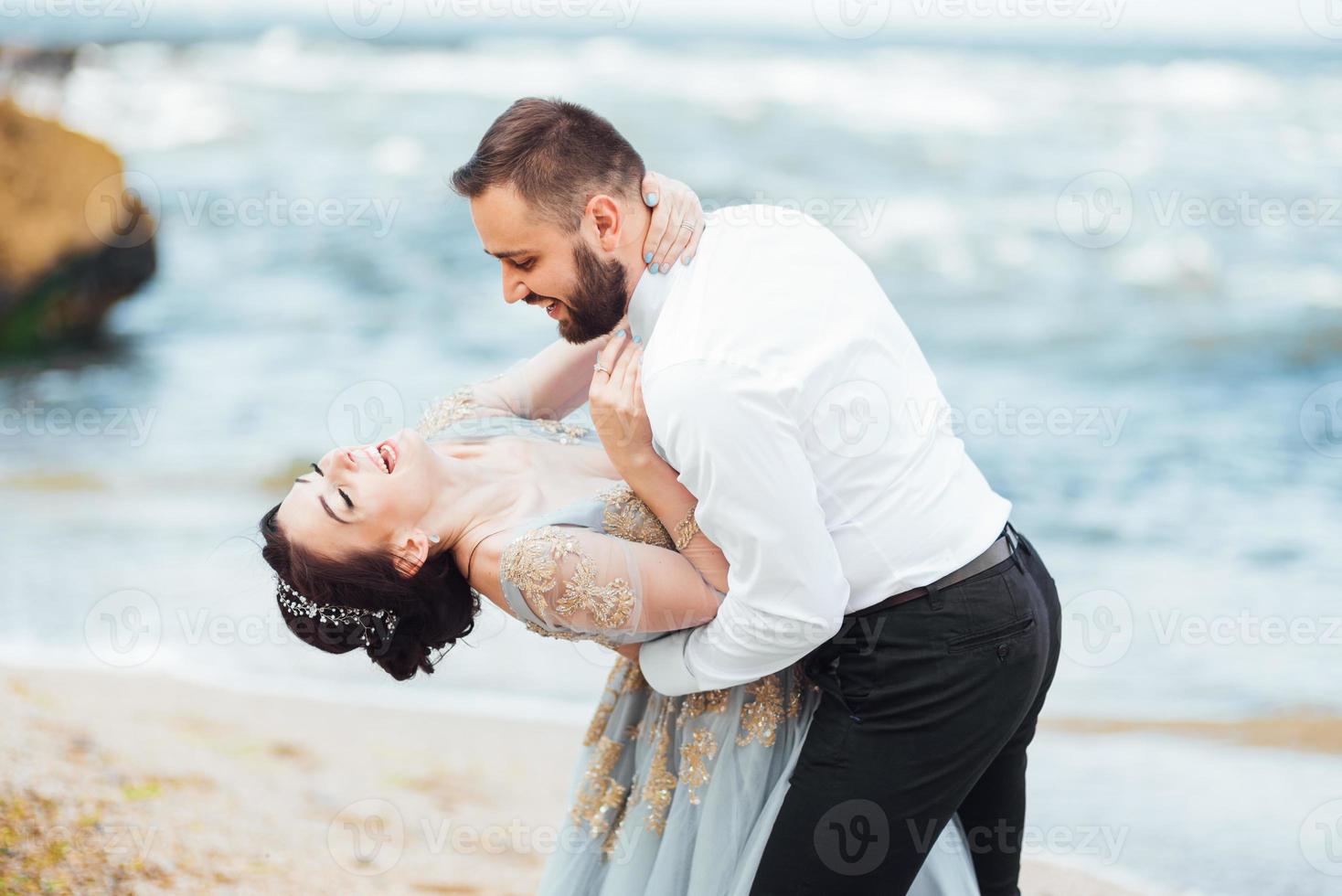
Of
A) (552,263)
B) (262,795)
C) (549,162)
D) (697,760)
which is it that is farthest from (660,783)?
(262,795)

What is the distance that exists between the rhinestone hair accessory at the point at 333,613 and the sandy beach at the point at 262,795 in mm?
994

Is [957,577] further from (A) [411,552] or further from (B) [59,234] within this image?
(B) [59,234]

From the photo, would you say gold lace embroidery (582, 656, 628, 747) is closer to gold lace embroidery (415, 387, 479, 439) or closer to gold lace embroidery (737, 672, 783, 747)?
gold lace embroidery (737, 672, 783, 747)

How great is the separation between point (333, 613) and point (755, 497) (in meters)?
1.06

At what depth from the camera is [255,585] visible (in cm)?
620

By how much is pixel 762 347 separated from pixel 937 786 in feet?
2.74

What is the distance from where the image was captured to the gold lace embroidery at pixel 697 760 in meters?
2.21

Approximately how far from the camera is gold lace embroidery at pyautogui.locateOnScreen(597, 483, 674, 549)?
7.02 feet

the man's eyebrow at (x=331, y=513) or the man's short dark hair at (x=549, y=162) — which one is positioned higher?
the man's short dark hair at (x=549, y=162)

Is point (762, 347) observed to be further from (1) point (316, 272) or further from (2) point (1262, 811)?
(1) point (316, 272)

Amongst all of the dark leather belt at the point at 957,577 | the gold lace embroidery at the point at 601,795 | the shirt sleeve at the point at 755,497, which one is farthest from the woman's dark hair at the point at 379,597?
the dark leather belt at the point at 957,577

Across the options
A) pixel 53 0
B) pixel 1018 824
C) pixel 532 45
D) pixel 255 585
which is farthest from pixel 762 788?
pixel 53 0

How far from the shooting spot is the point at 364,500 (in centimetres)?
231

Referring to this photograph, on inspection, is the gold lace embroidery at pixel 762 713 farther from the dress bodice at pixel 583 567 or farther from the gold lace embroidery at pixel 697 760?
the dress bodice at pixel 583 567
